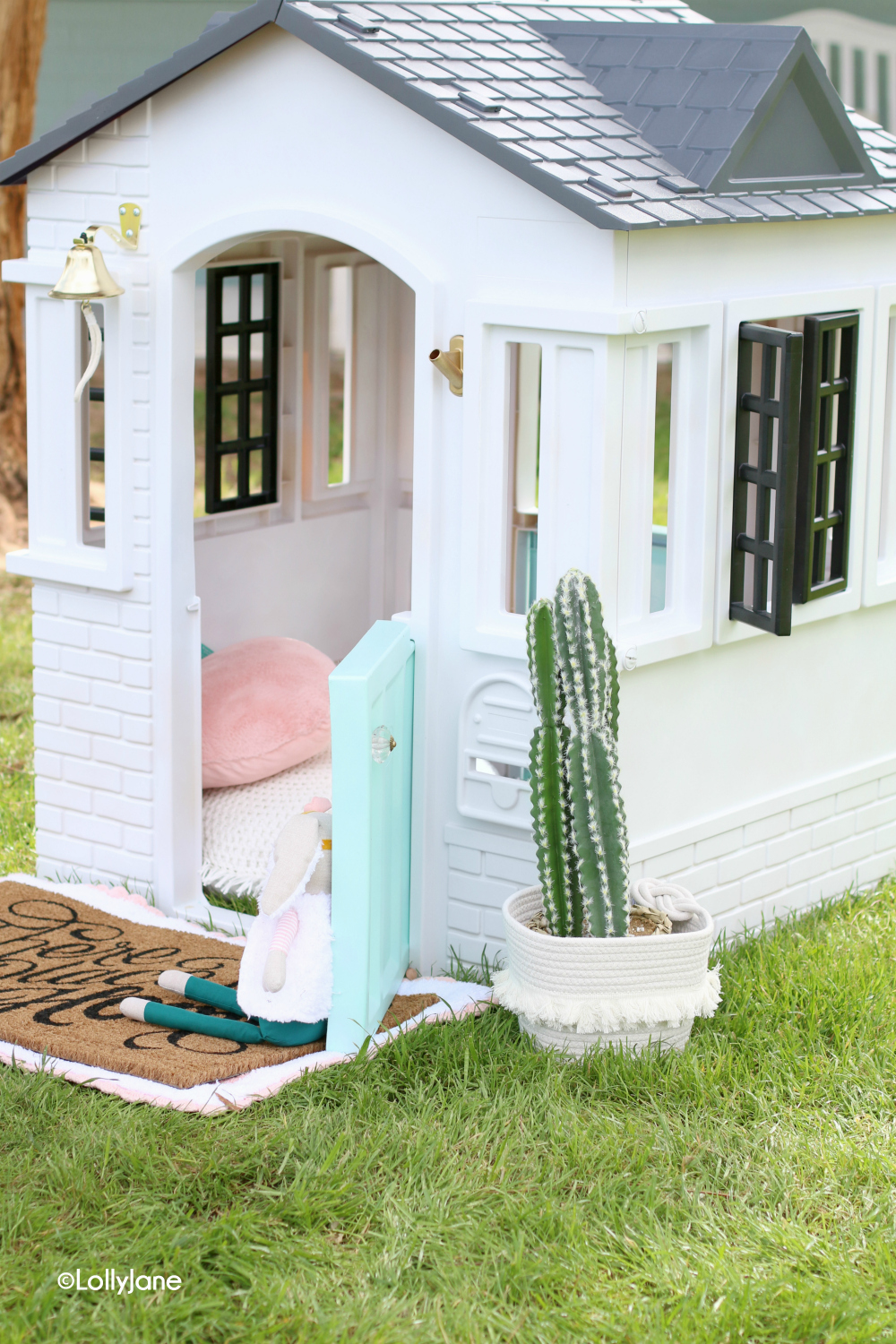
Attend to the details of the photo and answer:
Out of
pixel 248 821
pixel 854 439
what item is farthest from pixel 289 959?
pixel 854 439

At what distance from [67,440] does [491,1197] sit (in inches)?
111

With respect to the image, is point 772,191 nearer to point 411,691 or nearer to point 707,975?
point 411,691

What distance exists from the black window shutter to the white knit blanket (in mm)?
1598

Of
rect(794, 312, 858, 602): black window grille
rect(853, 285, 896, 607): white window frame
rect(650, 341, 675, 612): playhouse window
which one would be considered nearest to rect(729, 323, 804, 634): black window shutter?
rect(794, 312, 858, 602): black window grille

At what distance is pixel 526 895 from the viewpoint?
14.2 feet

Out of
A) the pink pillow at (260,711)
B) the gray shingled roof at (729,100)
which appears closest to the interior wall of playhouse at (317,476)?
the pink pillow at (260,711)

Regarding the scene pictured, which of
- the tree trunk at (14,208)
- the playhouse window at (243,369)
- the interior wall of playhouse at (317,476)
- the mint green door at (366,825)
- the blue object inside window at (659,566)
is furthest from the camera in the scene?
the tree trunk at (14,208)

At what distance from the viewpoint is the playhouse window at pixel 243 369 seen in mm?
6090

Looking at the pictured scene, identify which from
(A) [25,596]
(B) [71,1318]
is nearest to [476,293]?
(B) [71,1318]

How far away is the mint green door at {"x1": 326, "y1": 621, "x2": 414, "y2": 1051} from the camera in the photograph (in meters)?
4.05

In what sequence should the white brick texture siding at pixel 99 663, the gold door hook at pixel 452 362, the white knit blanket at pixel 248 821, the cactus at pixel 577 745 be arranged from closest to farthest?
1. the cactus at pixel 577 745
2. the gold door hook at pixel 452 362
3. the white brick texture siding at pixel 99 663
4. the white knit blanket at pixel 248 821

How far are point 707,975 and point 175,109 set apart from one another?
2.99m

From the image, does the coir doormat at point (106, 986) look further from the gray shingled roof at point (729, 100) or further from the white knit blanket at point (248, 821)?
the gray shingled roof at point (729, 100)

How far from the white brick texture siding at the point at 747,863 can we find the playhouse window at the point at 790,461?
74 centimetres
